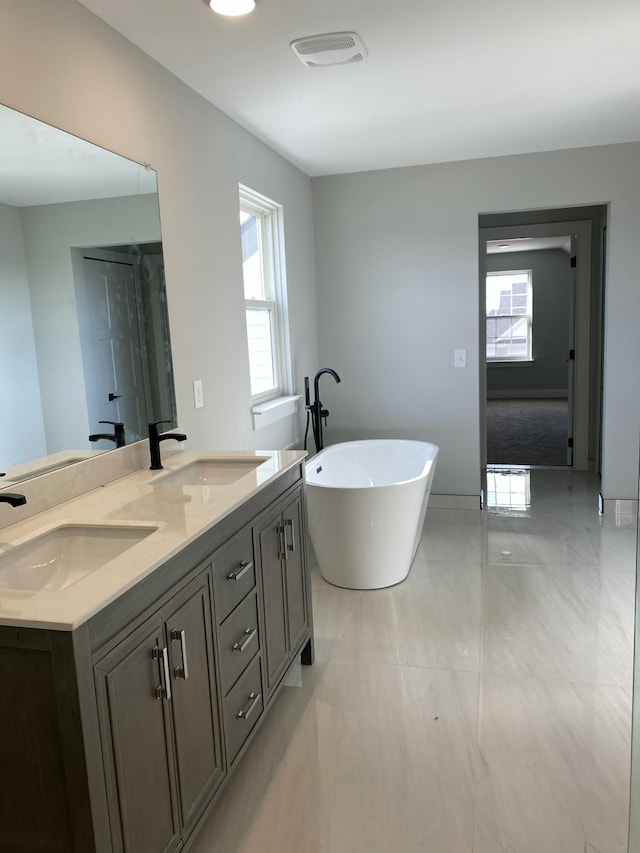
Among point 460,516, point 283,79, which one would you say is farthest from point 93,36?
point 460,516

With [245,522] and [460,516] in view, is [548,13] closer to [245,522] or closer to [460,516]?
[245,522]

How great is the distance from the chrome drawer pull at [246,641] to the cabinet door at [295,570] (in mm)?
357

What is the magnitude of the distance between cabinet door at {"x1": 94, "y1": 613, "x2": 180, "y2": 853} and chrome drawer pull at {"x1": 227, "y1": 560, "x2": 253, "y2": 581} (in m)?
0.42

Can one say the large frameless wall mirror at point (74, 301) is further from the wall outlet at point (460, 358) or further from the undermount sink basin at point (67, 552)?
the wall outlet at point (460, 358)

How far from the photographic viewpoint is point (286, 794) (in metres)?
1.98

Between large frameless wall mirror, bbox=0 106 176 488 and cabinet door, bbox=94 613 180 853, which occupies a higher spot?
large frameless wall mirror, bbox=0 106 176 488

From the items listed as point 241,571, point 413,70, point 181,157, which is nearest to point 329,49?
point 413,70

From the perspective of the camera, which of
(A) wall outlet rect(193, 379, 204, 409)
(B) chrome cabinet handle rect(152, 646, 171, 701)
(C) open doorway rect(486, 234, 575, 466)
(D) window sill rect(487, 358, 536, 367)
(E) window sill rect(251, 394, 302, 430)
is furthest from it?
(D) window sill rect(487, 358, 536, 367)

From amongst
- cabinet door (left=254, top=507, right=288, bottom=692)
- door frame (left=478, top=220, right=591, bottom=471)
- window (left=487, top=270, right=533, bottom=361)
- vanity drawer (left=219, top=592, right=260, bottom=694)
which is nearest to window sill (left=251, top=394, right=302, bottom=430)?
cabinet door (left=254, top=507, right=288, bottom=692)

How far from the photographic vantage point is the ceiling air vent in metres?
2.46

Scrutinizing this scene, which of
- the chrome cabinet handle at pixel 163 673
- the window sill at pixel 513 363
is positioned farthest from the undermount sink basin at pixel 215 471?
the window sill at pixel 513 363

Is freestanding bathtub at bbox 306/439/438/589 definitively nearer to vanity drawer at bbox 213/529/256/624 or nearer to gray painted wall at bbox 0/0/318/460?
gray painted wall at bbox 0/0/318/460

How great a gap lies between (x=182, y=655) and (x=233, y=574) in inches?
14.3

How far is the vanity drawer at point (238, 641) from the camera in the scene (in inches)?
72.5
